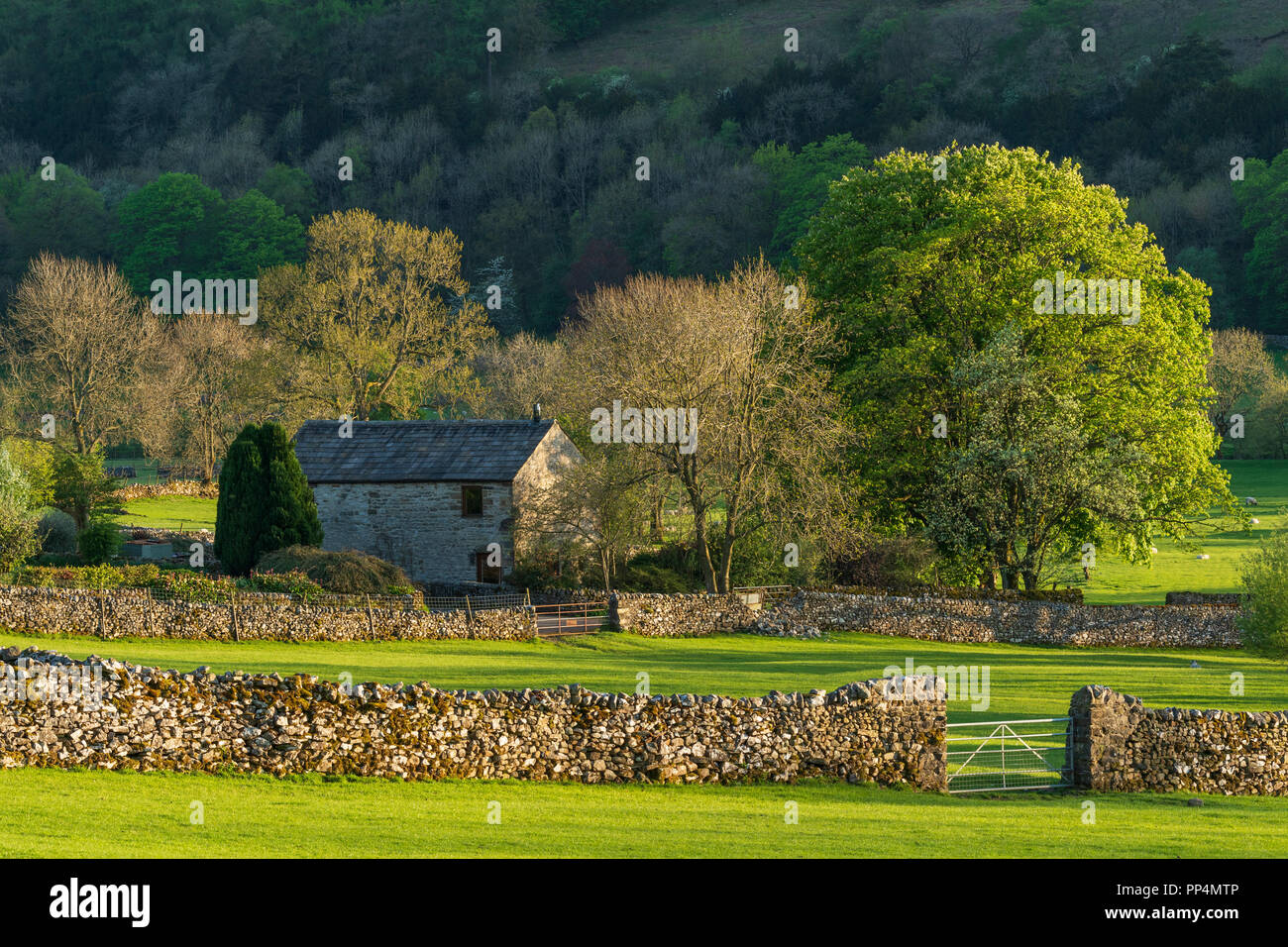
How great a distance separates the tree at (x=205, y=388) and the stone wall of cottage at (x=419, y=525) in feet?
56.7

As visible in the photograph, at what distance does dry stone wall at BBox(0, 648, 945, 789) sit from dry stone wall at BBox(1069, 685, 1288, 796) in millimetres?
2343

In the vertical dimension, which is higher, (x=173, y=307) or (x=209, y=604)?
(x=173, y=307)

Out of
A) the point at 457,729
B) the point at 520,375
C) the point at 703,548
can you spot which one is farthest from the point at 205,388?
the point at 457,729

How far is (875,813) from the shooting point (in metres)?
17.6

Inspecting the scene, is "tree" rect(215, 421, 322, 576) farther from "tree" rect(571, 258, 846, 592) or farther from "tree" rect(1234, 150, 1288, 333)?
"tree" rect(1234, 150, 1288, 333)

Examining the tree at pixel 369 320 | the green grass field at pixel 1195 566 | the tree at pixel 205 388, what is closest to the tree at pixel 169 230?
the tree at pixel 205 388

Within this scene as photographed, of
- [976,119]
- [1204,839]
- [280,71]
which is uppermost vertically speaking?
[280,71]

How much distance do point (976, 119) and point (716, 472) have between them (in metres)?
119

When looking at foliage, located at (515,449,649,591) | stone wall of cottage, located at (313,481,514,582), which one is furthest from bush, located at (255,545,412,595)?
stone wall of cottage, located at (313,481,514,582)

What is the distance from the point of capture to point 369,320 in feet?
234

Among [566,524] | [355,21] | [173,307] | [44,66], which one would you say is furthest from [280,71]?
[566,524]

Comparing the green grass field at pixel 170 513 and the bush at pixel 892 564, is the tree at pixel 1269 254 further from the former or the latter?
the green grass field at pixel 170 513

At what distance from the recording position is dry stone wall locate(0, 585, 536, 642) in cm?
3050
